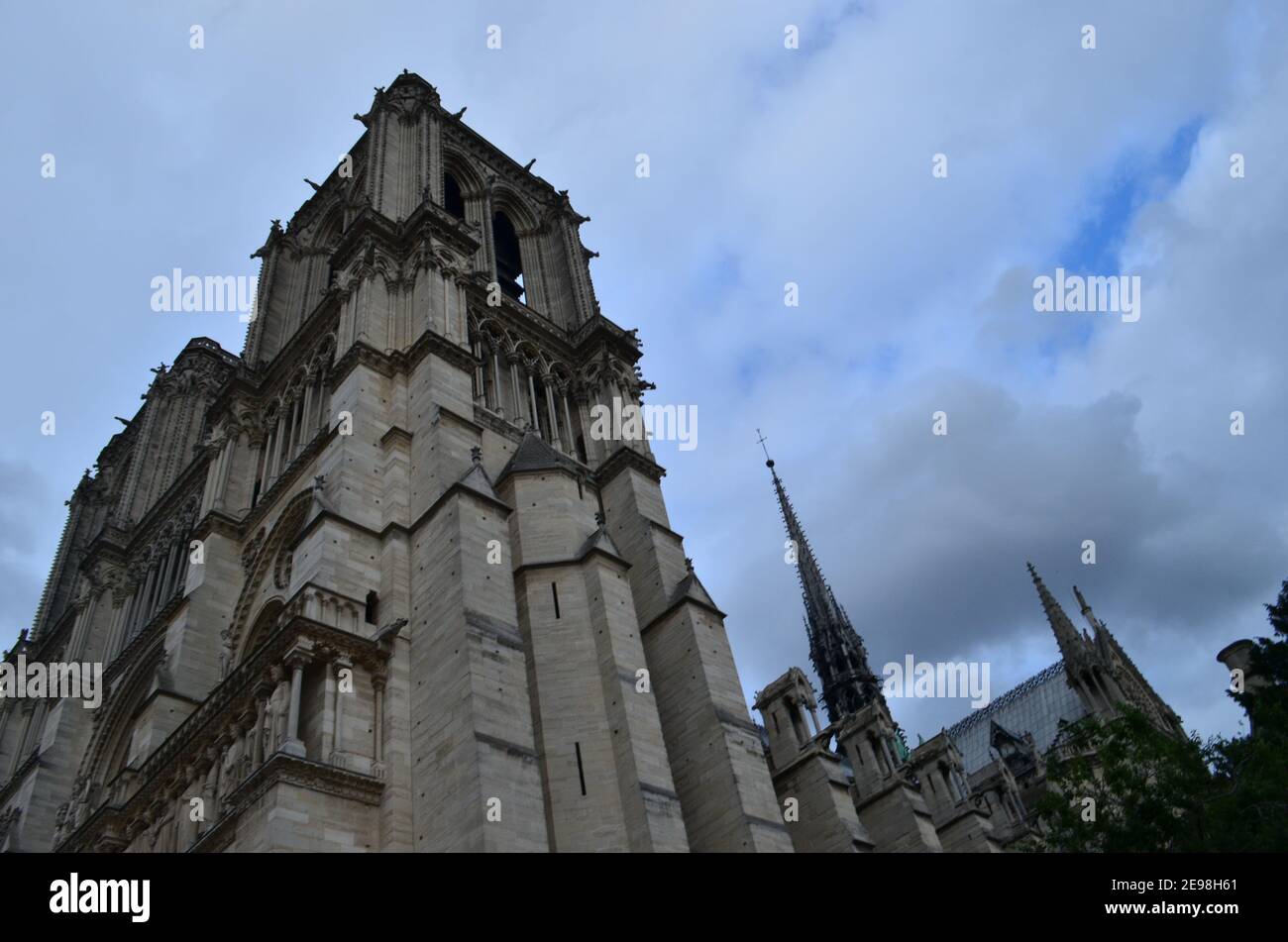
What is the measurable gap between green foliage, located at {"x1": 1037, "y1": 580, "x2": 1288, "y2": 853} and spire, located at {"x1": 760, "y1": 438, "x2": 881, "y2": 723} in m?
38.4

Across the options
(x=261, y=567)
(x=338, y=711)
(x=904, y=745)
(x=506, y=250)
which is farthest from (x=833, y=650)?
(x=338, y=711)

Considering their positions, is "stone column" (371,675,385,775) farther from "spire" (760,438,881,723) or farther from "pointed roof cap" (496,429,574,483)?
"spire" (760,438,881,723)

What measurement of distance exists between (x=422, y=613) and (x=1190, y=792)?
49.9 ft

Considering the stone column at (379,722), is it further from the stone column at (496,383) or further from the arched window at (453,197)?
the arched window at (453,197)

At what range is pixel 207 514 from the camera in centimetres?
2964

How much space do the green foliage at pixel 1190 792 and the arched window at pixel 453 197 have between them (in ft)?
104

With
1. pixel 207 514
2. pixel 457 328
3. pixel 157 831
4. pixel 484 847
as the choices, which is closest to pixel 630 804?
pixel 484 847

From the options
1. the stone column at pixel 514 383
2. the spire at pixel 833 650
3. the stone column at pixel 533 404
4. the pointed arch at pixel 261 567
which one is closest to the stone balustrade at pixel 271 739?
the pointed arch at pixel 261 567

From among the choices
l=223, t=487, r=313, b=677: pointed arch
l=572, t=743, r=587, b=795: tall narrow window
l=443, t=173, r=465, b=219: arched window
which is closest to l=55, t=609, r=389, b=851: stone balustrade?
l=223, t=487, r=313, b=677: pointed arch

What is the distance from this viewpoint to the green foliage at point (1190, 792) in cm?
1752

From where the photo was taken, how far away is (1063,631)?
58.7 metres

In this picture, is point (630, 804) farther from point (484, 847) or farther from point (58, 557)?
point (58, 557)

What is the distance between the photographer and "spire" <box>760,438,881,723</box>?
2432 inches
